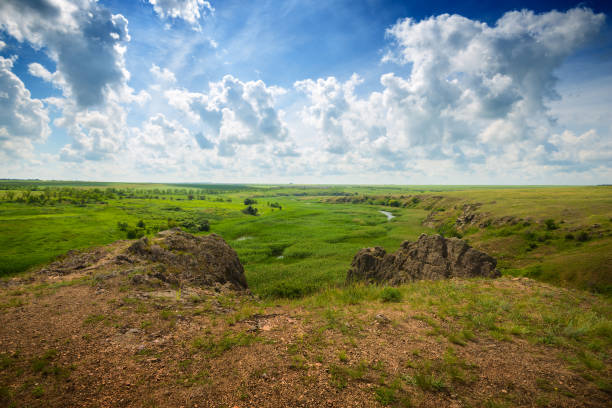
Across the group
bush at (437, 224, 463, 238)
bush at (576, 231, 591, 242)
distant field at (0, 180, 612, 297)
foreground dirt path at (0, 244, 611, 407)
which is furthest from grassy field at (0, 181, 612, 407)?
bush at (437, 224, 463, 238)

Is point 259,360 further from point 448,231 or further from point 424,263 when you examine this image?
point 448,231

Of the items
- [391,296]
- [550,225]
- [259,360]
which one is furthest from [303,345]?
[550,225]

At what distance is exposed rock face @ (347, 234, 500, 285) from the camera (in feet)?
74.4

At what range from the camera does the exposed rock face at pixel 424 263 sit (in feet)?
74.4

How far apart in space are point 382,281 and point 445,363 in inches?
758

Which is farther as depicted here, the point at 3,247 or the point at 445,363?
the point at 3,247

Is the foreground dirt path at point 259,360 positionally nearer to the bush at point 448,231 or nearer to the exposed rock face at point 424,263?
the exposed rock face at point 424,263

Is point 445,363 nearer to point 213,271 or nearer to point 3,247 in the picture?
point 213,271

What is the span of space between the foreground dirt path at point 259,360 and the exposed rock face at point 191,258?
5.56m

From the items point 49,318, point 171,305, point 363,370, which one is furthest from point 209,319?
point 363,370

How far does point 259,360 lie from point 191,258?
49.6ft

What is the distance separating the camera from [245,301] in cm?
1645

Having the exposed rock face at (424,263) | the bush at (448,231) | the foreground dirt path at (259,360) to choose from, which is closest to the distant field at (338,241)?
the bush at (448,231)

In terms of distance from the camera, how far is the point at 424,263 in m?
25.4
